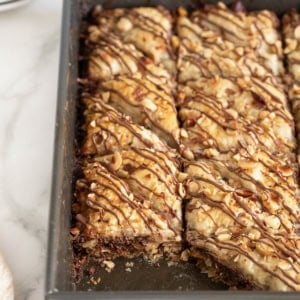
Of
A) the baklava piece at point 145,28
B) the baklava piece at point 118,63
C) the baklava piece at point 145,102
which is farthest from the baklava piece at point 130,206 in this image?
the baklava piece at point 145,28

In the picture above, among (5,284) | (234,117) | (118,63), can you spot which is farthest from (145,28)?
(5,284)

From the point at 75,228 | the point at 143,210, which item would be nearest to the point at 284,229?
the point at 143,210

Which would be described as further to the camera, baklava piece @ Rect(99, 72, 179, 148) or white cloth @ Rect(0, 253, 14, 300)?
baklava piece @ Rect(99, 72, 179, 148)

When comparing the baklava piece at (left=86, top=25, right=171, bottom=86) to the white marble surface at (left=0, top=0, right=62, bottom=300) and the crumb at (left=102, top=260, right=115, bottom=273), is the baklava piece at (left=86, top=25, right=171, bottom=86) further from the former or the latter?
the crumb at (left=102, top=260, right=115, bottom=273)

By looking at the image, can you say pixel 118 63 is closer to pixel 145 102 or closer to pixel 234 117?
pixel 145 102

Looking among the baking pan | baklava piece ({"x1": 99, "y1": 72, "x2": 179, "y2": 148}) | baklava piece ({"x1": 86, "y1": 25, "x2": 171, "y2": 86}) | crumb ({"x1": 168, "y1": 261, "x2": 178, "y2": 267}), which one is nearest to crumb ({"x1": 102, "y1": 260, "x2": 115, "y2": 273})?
the baking pan

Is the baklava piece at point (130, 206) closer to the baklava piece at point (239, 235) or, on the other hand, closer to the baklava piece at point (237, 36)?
the baklava piece at point (239, 235)

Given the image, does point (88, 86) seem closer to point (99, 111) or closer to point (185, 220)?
point (99, 111)
